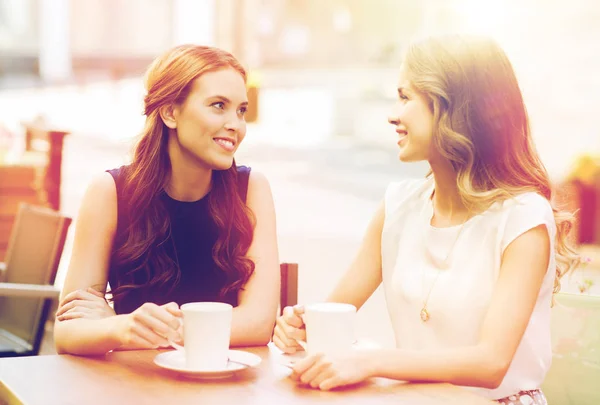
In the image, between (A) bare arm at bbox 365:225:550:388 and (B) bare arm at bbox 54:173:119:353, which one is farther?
(B) bare arm at bbox 54:173:119:353

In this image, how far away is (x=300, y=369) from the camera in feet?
4.18

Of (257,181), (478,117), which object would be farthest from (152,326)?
(478,117)

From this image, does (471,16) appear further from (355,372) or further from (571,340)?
(355,372)

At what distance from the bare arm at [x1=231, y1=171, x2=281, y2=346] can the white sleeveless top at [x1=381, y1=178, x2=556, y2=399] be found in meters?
0.25

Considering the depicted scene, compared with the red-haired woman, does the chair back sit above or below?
below

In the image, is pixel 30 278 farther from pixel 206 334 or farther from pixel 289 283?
pixel 206 334

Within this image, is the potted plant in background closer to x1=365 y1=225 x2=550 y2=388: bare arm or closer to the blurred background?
the blurred background

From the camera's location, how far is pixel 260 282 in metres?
1.74

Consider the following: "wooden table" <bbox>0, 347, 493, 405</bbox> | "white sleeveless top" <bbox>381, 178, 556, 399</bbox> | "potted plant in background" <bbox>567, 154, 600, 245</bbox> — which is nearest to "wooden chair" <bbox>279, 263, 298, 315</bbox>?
"white sleeveless top" <bbox>381, 178, 556, 399</bbox>

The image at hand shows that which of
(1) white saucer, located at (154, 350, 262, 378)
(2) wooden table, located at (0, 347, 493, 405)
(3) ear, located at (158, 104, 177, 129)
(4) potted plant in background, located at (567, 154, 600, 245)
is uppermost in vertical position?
(3) ear, located at (158, 104, 177, 129)

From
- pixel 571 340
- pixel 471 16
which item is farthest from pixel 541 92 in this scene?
pixel 571 340

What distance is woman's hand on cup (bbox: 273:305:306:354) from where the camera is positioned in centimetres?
148

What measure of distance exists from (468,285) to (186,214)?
621 mm

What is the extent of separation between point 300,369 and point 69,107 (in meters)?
10.3
